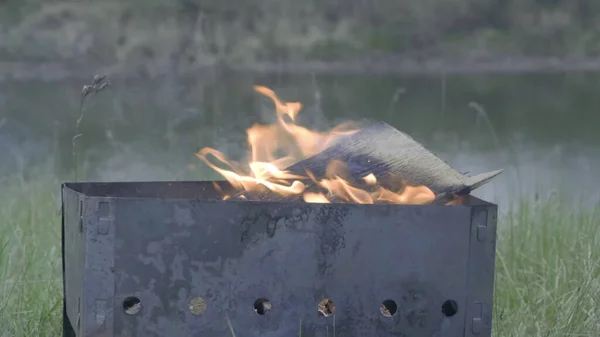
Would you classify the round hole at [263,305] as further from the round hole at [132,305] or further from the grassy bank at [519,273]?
the grassy bank at [519,273]

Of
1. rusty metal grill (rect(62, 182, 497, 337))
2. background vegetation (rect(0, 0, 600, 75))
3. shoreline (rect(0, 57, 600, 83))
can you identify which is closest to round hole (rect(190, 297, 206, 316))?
rusty metal grill (rect(62, 182, 497, 337))

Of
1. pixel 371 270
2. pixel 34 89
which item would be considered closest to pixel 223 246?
pixel 371 270

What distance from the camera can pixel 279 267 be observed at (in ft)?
6.62

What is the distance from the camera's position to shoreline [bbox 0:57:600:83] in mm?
13672

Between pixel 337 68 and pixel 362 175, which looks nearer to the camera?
pixel 362 175

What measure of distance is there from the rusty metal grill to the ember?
0.62 ft

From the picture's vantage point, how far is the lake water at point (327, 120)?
7090mm

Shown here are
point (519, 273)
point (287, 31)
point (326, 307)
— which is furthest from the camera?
point (287, 31)

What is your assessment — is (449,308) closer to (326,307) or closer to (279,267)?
Answer: (326,307)

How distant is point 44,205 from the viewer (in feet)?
14.9

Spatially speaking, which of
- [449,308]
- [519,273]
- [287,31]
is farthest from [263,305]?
[287,31]

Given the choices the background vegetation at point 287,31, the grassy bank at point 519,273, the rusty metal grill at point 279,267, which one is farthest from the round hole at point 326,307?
the background vegetation at point 287,31

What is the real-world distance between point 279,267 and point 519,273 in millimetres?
1731

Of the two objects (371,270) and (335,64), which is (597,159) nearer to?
(335,64)
